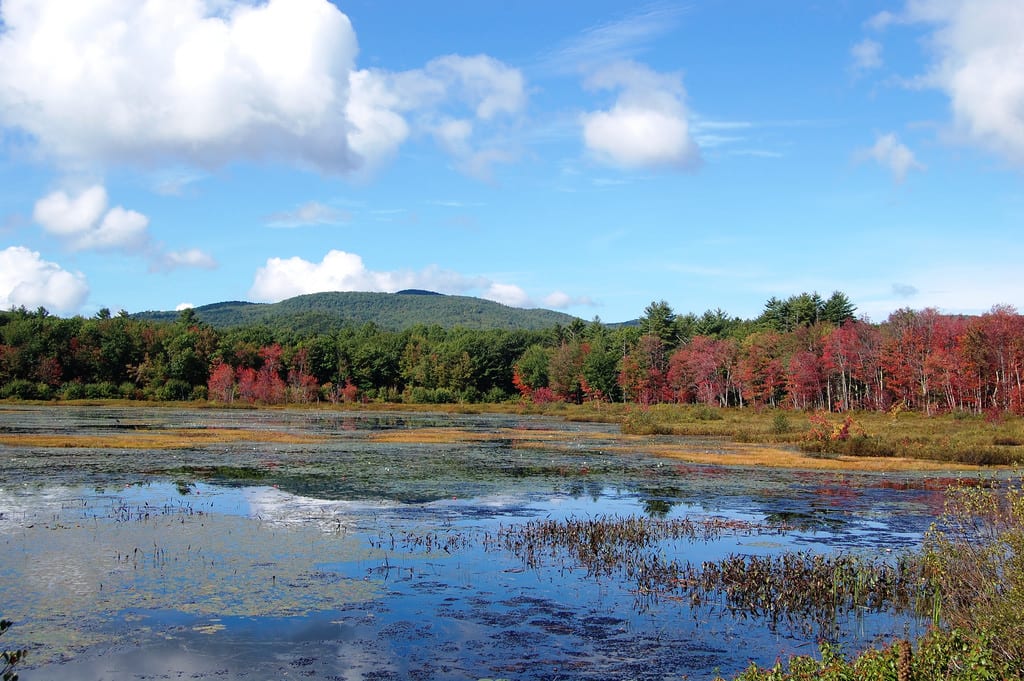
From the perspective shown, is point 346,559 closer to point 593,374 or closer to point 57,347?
point 593,374

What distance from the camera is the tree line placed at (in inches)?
3179

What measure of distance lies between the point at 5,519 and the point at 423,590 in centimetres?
1182

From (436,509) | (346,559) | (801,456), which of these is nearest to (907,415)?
(801,456)

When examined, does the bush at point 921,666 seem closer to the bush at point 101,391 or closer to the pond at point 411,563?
the pond at point 411,563

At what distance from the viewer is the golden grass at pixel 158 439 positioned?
1534 inches

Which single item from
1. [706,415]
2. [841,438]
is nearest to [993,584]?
[841,438]

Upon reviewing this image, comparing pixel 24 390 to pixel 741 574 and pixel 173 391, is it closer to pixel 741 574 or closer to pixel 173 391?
pixel 173 391

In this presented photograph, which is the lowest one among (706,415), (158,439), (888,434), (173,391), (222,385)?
(888,434)

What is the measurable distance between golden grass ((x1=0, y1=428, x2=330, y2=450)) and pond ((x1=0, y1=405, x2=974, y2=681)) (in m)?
6.16

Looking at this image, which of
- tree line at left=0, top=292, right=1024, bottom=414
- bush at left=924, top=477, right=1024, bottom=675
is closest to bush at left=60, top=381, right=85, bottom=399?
tree line at left=0, top=292, right=1024, bottom=414

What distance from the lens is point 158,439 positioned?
143 feet

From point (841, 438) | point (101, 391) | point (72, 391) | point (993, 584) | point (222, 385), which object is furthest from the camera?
point (222, 385)

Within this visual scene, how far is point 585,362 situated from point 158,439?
79.1m

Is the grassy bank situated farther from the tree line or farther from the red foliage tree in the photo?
the red foliage tree
